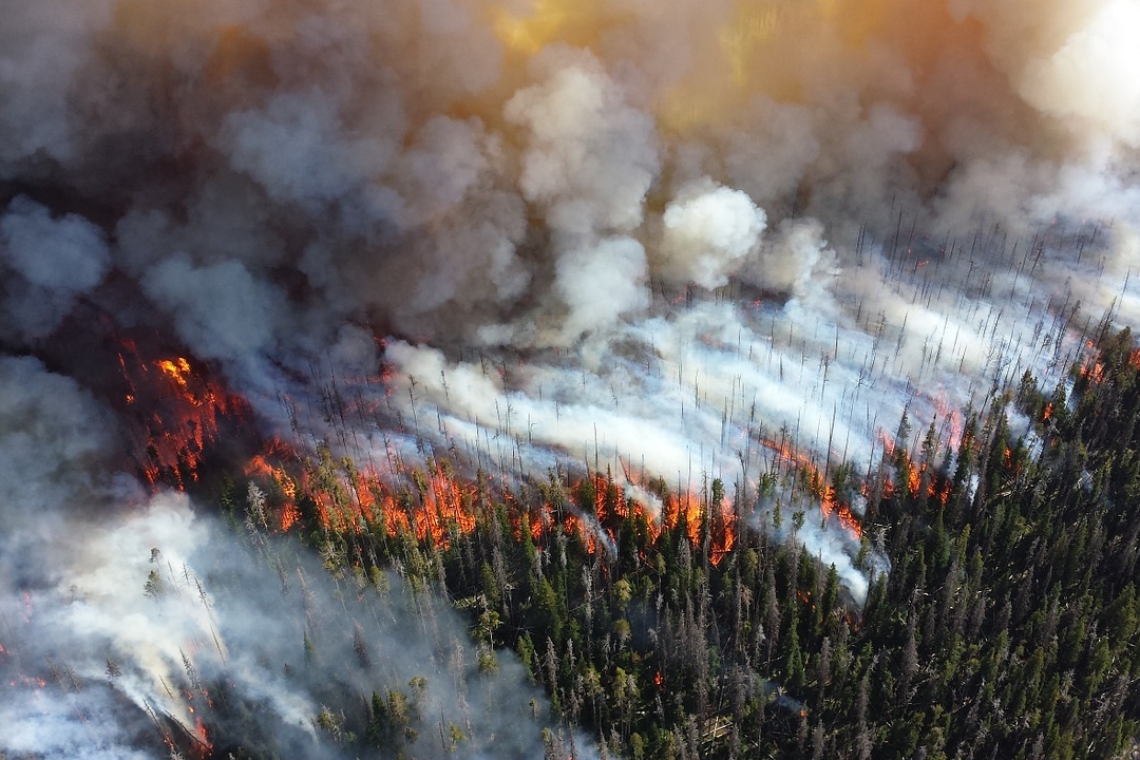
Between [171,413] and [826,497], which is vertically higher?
[826,497]

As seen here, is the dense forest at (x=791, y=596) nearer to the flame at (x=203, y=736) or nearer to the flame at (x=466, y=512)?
the flame at (x=466, y=512)

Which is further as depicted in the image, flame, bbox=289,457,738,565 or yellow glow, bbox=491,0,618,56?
yellow glow, bbox=491,0,618,56

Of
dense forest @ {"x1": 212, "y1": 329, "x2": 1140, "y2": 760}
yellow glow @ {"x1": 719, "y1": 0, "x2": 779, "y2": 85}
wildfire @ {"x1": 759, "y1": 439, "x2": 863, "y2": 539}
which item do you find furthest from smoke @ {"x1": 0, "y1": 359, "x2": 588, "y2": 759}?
yellow glow @ {"x1": 719, "y1": 0, "x2": 779, "y2": 85}

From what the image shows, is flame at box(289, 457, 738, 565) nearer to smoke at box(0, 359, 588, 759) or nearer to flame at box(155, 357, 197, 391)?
smoke at box(0, 359, 588, 759)

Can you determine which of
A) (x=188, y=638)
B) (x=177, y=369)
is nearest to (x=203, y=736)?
(x=188, y=638)

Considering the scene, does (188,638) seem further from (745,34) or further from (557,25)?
(745,34)

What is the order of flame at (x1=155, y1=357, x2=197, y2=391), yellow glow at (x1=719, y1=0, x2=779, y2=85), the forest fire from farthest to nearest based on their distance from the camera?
yellow glow at (x1=719, y1=0, x2=779, y2=85), flame at (x1=155, y1=357, x2=197, y2=391), the forest fire

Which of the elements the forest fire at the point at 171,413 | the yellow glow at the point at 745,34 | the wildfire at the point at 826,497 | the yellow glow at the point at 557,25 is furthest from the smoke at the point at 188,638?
the yellow glow at the point at 745,34
